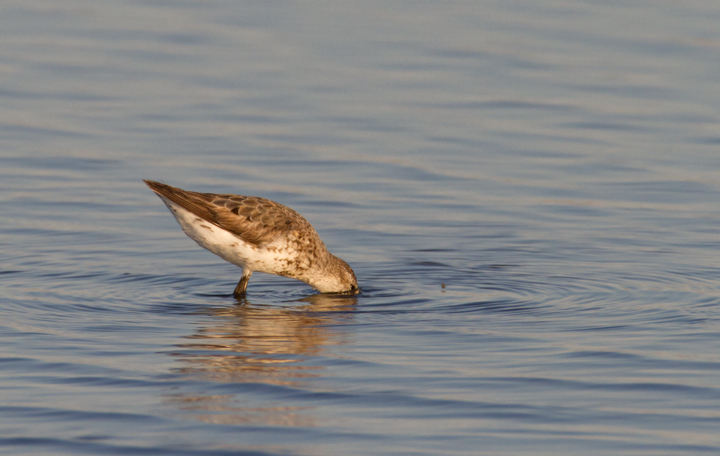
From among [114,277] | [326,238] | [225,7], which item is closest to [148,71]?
[225,7]

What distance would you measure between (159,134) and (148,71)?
392cm

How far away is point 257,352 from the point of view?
9805 millimetres

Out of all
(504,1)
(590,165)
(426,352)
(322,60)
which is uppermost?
(504,1)

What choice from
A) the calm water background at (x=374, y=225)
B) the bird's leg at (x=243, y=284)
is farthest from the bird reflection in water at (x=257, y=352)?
the bird's leg at (x=243, y=284)

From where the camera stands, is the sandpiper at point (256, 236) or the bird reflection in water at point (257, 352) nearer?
the bird reflection in water at point (257, 352)

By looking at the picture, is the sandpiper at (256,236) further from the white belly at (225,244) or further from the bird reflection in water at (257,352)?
the bird reflection in water at (257,352)

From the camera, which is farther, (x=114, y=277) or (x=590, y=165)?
(x=590, y=165)

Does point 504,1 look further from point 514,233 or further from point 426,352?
point 426,352

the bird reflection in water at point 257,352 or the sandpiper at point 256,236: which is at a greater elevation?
the sandpiper at point 256,236

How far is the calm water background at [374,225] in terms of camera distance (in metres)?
8.24

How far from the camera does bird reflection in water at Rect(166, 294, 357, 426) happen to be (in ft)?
26.9

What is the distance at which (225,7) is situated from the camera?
90.1 ft

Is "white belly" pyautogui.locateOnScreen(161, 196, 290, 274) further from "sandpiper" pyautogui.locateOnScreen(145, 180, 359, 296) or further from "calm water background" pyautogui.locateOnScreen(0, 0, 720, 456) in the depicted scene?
"calm water background" pyautogui.locateOnScreen(0, 0, 720, 456)

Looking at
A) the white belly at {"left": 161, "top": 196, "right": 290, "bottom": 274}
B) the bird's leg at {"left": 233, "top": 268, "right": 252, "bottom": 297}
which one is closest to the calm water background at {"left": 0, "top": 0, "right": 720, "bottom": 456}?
the bird's leg at {"left": 233, "top": 268, "right": 252, "bottom": 297}
